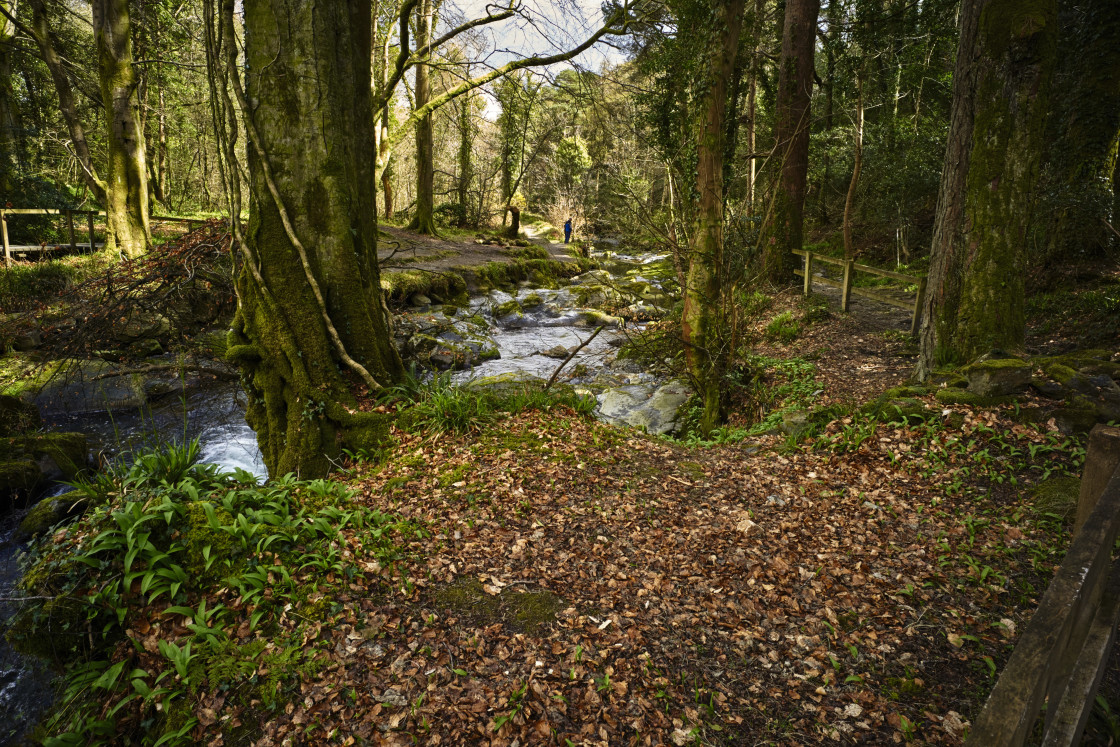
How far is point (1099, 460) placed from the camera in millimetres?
2486

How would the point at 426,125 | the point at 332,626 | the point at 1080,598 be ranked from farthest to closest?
the point at 426,125 < the point at 332,626 < the point at 1080,598

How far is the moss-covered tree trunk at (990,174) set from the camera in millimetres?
5066

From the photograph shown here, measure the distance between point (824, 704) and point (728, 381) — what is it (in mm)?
4941

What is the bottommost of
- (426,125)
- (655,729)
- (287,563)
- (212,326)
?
(655,729)

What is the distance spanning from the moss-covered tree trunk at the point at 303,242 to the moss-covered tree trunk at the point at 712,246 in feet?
12.8

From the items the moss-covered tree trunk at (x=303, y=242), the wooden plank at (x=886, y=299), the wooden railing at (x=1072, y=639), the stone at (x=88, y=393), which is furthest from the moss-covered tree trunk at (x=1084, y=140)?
the stone at (x=88, y=393)

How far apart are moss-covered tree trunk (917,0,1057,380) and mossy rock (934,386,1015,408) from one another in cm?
70

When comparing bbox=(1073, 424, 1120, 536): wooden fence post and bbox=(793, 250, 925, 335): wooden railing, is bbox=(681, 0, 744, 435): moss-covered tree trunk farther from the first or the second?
bbox=(1073, 424, 1120, 536): wooden fence post

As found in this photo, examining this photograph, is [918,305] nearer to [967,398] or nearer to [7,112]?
[967,398]

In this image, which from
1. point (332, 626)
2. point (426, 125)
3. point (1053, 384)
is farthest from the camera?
point (426, 125)

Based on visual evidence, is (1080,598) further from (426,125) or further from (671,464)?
(426,125)

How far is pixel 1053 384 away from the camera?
4824 mm

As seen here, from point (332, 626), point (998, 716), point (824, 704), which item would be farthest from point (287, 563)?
point (998, 716)

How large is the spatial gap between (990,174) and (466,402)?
5.61 meters
